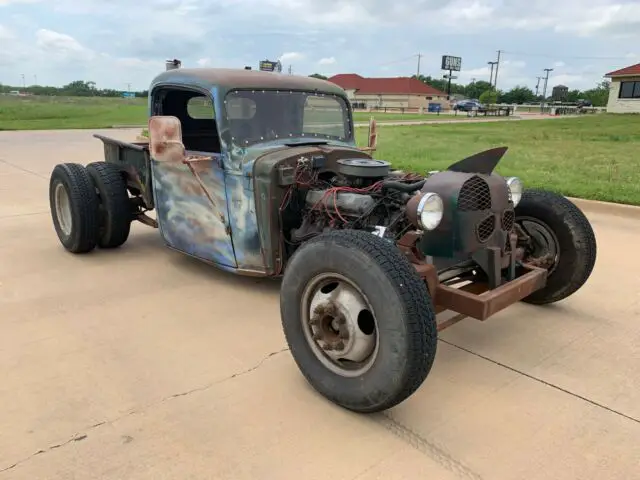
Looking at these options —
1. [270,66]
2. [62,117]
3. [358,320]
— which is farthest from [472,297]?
[62,117]

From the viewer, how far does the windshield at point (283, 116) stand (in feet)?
13.1

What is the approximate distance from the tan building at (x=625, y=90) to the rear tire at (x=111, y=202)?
4378 centimetres

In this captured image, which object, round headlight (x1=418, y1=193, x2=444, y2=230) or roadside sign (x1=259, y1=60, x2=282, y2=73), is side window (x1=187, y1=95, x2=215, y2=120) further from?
round headlight (x1=418, y1=193, x2=444, y2=230)

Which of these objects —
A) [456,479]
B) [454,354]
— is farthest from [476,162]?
[456,479]

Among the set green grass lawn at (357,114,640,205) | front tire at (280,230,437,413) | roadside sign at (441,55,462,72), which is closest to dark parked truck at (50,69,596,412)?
front tire at (280,230,437,413)

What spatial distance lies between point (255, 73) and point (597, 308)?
320cm

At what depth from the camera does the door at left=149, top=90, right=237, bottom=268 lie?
360cm

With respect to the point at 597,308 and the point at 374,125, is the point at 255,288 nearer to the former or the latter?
the point at 374,125

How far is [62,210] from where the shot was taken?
5426 millimetres

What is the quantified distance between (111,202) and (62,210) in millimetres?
778

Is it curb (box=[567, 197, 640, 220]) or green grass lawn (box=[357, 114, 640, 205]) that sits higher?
green grass lawn (box=[357, 114, 640, 205])

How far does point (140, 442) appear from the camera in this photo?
2436mm

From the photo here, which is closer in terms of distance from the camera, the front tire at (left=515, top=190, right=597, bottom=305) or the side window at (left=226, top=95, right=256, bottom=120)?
the front tire at (left=515, top=190, right=597, bottom=305)

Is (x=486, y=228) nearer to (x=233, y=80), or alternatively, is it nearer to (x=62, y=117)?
(x=233, y=80)
